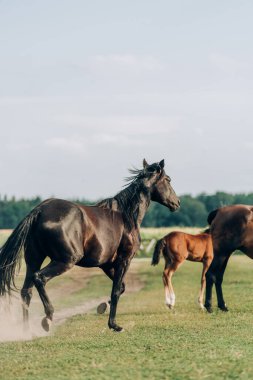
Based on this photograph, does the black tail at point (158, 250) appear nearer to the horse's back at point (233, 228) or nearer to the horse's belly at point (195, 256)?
the horse's belly at point (195, 256)

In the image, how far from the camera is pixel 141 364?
995 cm

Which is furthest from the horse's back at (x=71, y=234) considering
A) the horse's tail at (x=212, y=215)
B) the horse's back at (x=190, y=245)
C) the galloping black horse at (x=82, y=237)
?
→ the horse's back at (x=190, y=245)

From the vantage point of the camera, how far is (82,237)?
13.4 m

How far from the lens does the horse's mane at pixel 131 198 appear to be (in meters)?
14.4

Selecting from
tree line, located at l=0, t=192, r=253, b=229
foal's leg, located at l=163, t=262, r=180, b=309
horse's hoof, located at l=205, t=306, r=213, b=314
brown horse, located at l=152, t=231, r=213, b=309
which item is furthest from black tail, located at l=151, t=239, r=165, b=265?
tree line, located at l=0, t=192, r=253, b=229

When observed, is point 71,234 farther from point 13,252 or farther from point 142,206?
point 142,206

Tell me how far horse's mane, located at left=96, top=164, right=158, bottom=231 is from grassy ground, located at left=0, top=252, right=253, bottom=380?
1.90 meters

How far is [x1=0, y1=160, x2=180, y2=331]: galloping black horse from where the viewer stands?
13.0m

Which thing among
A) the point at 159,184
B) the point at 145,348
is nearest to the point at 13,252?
the point at 145,348

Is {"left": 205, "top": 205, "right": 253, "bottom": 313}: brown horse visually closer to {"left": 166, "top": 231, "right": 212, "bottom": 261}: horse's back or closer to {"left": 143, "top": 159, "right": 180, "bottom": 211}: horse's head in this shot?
{"left": 166, "top": 231, "right": 212, "bottom": 261}: horse's back

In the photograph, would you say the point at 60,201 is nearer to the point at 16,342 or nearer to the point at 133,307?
the point at 16,342

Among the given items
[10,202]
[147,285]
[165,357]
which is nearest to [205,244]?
[165,357]

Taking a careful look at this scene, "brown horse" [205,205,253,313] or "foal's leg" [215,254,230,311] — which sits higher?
"brown horse" [205,205,253,313]

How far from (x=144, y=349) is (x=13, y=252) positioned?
10.3 ft
